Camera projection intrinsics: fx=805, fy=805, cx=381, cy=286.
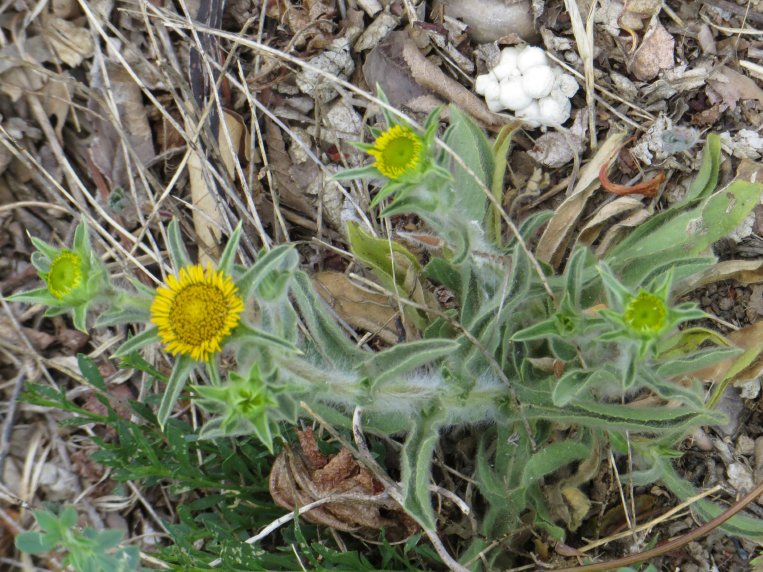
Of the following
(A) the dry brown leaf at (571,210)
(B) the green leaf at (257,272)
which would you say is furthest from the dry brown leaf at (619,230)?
(B) the green leaf at (257,272)

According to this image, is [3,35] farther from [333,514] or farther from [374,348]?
[333,514]

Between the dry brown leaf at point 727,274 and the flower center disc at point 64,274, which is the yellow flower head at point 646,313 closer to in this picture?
the dry brown leaf at point 727,274

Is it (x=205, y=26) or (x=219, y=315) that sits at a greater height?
(x=205, y=26)

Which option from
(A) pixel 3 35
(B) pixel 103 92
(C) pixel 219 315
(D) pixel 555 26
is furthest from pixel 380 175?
(A) pixel 3 35

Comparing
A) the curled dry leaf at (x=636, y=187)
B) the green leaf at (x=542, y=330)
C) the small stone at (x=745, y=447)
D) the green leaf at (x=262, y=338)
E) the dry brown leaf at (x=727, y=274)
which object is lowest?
the small stone at (x=745, y=447)

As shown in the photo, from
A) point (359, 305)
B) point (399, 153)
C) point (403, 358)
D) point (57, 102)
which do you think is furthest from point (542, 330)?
point (57, 102)

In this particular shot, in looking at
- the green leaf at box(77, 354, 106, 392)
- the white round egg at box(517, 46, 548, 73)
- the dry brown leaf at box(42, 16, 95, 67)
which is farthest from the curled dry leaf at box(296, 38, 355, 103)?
the green leaf at box(77, 354, 106, 392)
